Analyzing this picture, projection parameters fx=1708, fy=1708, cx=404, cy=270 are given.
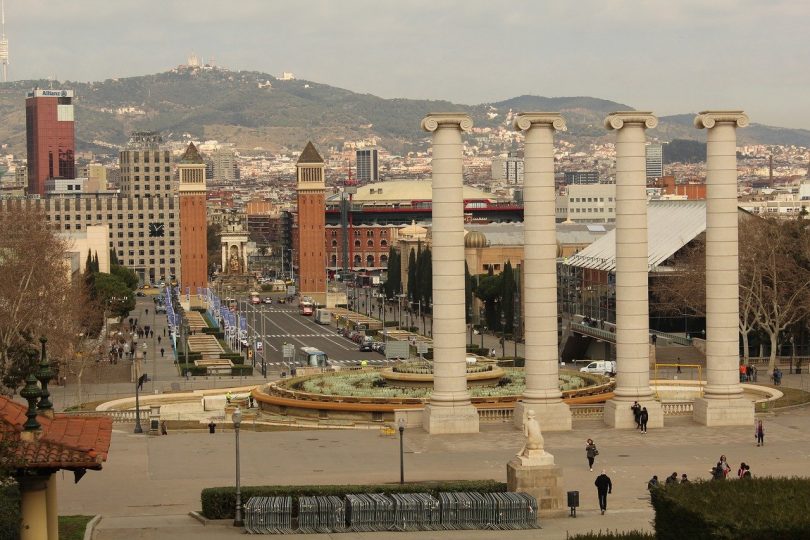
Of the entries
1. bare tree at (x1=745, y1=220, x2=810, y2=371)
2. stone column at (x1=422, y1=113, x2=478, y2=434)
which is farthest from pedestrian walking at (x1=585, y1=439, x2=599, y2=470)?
bare tree at (x1=745, y1=220, x2=810, y2=371)

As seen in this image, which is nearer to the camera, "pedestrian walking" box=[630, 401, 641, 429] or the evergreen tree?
"pedestrian walking" box=[630, 401, 641, 429]

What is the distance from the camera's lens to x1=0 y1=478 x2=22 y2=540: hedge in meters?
32.9

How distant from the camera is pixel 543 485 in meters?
45.2

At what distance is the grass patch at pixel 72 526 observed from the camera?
41688 millimetres

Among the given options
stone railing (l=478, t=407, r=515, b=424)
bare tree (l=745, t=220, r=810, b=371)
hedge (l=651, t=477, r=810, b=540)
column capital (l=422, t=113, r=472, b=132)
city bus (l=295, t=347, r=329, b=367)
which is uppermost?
column capital (l=422, t=113, r=472, b=132)

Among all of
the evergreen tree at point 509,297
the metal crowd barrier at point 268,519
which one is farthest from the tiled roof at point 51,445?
the evergreen tree at point 509,297

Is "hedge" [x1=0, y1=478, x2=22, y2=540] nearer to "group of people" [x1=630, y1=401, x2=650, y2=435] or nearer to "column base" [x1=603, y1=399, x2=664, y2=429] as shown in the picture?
"group of people" [x1=630, y1=401, x2=650, y2=435]

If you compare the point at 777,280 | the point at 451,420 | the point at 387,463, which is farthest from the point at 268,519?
the point at 777,280

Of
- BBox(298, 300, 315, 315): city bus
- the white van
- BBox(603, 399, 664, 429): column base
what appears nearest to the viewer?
BBox(603, 399, 664, 429): column base

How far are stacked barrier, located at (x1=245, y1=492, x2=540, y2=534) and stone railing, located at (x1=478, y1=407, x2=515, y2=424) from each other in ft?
63.7

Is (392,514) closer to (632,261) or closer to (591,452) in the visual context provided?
(591,452)

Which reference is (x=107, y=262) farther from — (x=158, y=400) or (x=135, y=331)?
(x=158, y=400)

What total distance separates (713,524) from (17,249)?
84569 mm

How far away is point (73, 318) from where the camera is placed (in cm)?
10169
